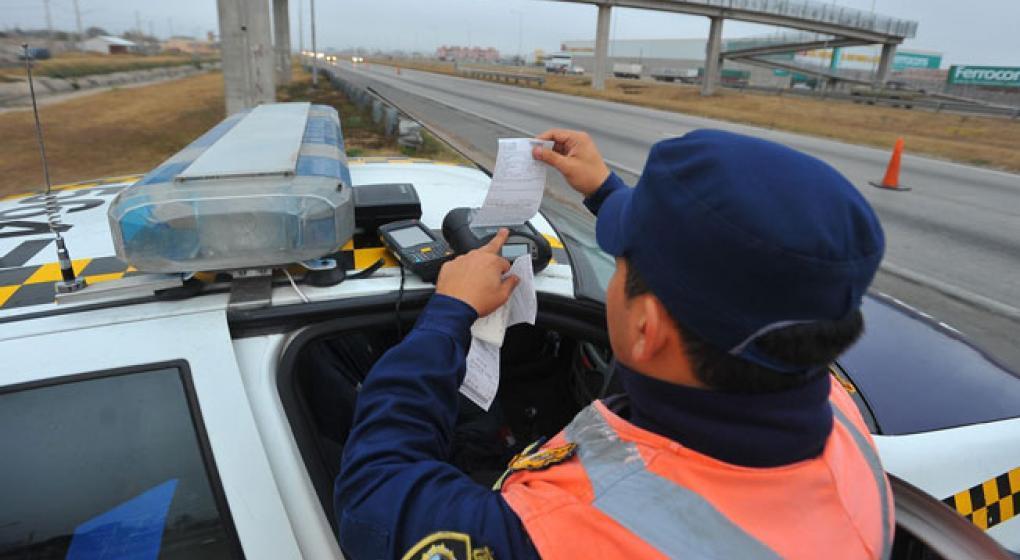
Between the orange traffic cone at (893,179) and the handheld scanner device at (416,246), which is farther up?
the handheld scanner device at (416,246)

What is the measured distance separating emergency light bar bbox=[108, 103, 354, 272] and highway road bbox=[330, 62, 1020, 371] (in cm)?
519

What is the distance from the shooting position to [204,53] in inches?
3445

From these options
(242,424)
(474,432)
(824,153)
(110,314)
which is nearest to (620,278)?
(242,424)

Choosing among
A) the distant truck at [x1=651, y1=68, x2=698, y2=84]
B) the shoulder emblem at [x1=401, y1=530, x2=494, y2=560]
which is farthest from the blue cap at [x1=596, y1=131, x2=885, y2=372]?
the distant truck at [x1=651, y1=68, x2=698, y2=84]

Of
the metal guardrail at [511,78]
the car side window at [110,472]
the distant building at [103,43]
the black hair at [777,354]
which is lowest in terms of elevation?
the metal guardrail at [511,78]

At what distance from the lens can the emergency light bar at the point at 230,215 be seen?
1.41 metres

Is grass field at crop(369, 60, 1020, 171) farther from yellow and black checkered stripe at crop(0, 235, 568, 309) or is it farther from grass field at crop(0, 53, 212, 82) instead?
grass field at crop(0, 53, 212, 82)

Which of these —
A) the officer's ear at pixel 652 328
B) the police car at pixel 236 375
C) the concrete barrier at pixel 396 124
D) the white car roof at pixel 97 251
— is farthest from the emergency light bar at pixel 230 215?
the concrete barrier at pixel 396 124

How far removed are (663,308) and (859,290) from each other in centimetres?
26

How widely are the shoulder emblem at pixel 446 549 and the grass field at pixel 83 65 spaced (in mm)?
1520

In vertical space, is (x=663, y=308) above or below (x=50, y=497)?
above

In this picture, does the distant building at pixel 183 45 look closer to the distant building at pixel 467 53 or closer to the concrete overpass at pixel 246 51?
the concrete overpass at pixel 246 51

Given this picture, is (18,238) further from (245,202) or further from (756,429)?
(756,429)

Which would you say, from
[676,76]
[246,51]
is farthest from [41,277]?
[676,76]
